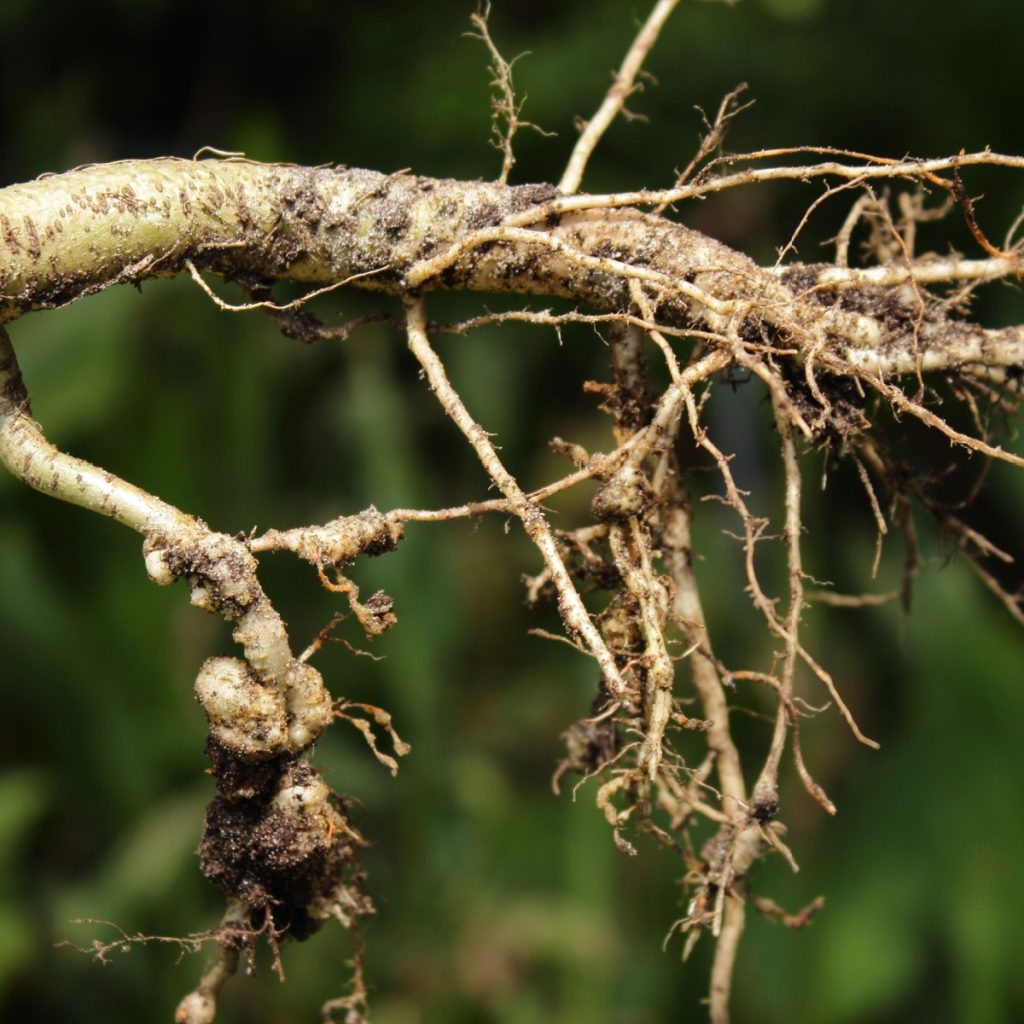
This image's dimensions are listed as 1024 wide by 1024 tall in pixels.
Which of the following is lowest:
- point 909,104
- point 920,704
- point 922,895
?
point 922,895

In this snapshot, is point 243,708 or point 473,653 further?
point 473,653

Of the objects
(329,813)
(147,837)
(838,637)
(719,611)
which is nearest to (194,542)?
(329,813)

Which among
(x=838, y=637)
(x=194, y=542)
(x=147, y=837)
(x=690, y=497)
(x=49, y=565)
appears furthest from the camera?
(x=838, y=637)

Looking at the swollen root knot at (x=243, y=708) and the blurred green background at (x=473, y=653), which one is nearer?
the swollen root knot at (x=243, y=708)

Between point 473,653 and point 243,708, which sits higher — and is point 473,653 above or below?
above

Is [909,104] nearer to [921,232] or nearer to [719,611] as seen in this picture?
[921,232]

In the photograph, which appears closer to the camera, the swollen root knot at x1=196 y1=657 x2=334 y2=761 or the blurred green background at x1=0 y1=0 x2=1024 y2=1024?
the swollen root knot at x1=196 y1=657 x2=334 y2=761

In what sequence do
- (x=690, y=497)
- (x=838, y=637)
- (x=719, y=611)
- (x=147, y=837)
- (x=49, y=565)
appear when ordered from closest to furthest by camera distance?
1. (x=690, y=497)
2. (x=147, y=837)
3. (x=49, y=565)
4. (x=719, y=611)
5. (x=838, y=637)

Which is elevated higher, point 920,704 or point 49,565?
point 49,565
